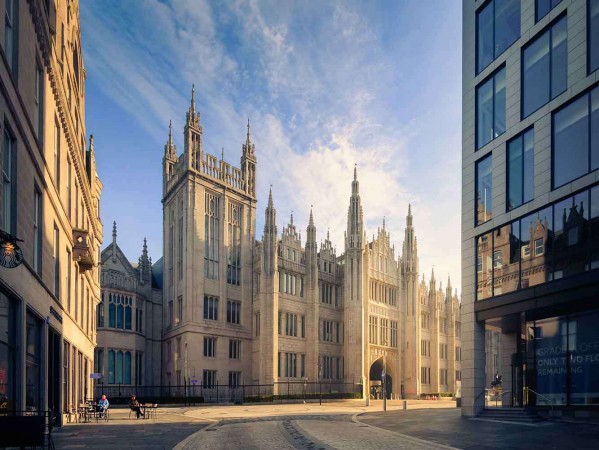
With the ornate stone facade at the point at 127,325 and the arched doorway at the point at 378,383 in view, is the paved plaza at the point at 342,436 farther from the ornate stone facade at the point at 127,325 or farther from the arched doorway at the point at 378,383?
the arched doorway at the point at 378,383

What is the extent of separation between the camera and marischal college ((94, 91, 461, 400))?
56.0 meters

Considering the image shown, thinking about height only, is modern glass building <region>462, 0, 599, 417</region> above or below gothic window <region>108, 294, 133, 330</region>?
above

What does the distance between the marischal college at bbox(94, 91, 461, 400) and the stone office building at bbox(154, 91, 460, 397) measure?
4.6 inches

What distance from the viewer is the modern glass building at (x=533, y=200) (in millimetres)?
22141

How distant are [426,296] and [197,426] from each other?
187 ft

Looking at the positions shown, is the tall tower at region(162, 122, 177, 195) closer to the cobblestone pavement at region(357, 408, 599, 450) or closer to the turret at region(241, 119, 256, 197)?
the turret at region(241, 119, 256, 197)

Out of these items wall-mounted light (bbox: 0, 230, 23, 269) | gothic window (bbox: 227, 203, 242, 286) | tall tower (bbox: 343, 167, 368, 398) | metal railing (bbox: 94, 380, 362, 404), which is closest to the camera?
wall-mounted light (bbox: 0, 230, 23, 269)

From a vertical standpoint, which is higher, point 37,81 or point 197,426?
point 37,81

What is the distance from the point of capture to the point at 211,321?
5675cm

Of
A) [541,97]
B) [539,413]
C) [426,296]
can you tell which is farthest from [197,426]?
[426,296]

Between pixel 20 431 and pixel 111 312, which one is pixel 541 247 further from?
pixel 111 312

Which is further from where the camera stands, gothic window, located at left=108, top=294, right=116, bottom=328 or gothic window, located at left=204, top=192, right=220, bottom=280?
gothic window, located at left=204, top=192, right=220, bottom=280

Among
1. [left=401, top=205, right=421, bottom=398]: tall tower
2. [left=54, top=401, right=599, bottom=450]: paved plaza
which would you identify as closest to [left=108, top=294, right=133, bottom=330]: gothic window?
[left=54, top=401, right=599, bottom=450]: paved plaza

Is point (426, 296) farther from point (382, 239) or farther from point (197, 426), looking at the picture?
point (197, 426)
